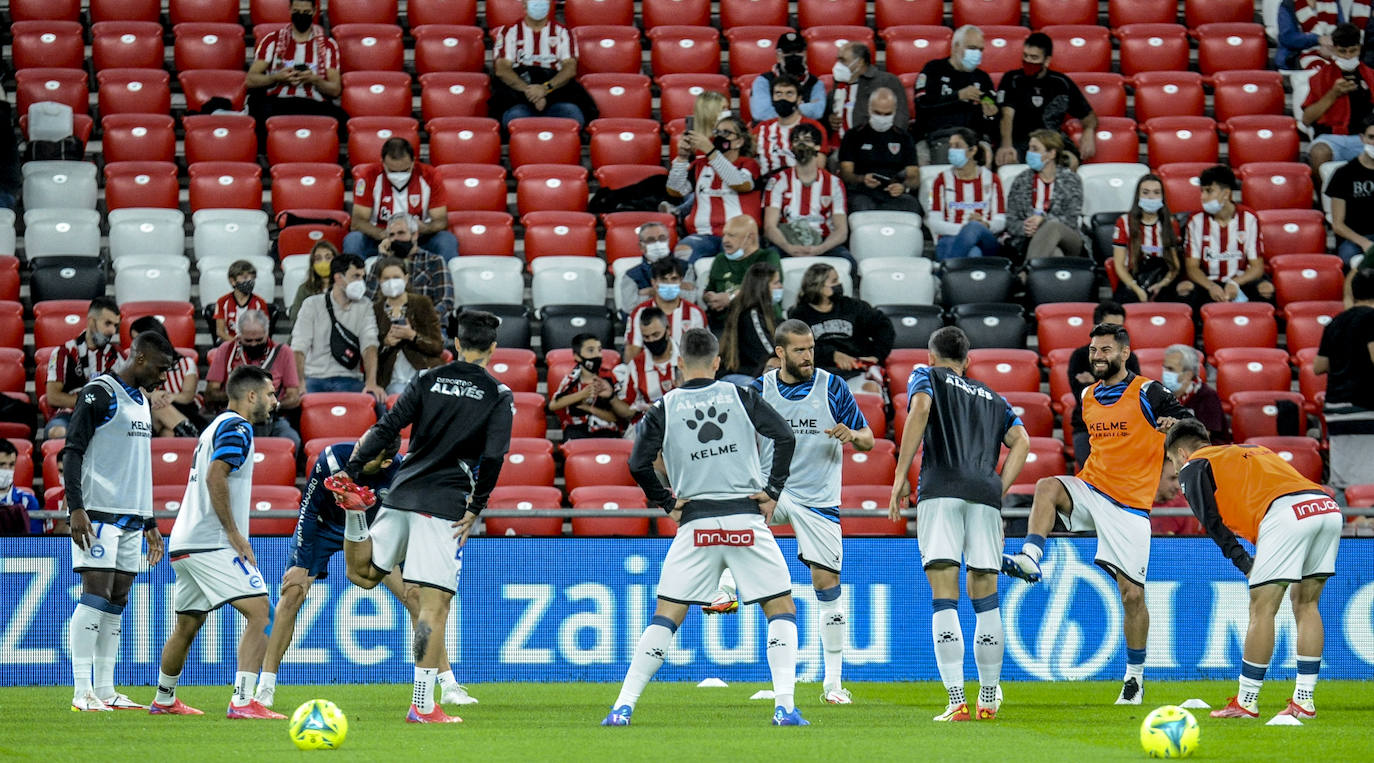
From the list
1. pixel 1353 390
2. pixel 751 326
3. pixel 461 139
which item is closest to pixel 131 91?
pixel 461 139

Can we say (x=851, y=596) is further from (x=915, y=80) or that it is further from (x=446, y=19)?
(x=446, y=19)

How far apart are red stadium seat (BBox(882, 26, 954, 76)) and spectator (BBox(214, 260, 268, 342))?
7.23 m

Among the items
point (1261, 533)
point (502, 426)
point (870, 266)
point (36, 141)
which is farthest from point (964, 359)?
point (36, 141)

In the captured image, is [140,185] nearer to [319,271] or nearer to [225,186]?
[225,186]

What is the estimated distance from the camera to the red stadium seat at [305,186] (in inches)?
636

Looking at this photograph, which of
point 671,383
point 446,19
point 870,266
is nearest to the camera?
point 671,383

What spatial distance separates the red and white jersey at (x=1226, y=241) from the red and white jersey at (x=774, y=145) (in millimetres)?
3480

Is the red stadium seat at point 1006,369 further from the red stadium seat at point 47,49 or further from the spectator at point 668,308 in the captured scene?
the red stadium seat at point 47,49

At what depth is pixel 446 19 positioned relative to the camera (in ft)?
59.9

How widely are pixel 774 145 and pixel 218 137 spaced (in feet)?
17.1

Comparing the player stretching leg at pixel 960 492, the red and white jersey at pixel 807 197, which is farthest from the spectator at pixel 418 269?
the player stretching leg at pixel 960 492

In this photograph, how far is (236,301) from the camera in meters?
14.2

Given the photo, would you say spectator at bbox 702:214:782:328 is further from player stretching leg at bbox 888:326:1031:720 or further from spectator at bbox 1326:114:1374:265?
spectator at bbox 1326:114:1374:265

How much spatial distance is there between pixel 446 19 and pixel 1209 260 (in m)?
8.02
